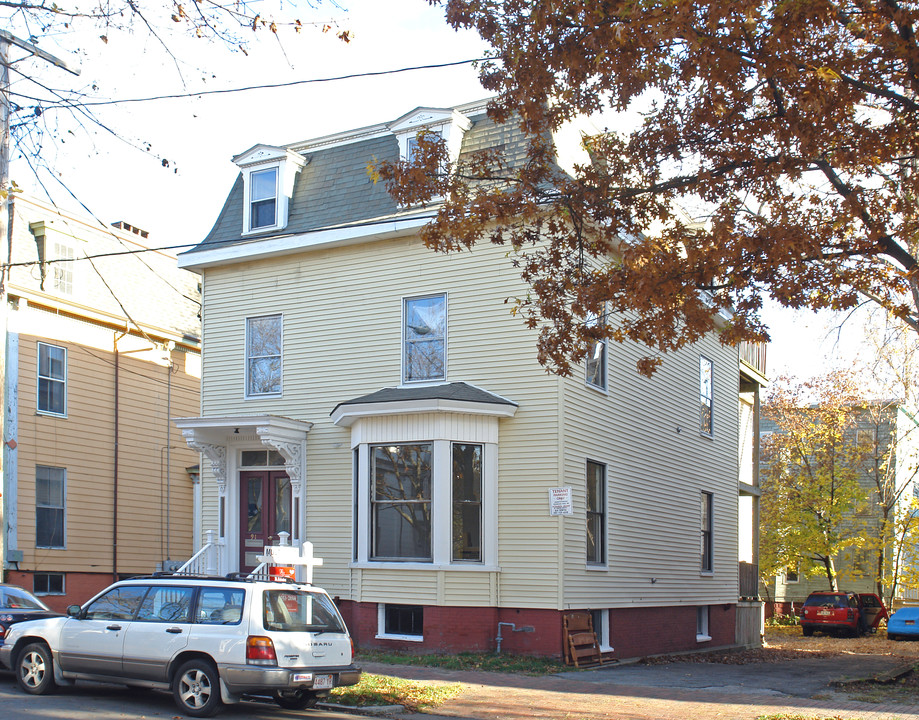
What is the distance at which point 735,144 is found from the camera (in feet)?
37.6

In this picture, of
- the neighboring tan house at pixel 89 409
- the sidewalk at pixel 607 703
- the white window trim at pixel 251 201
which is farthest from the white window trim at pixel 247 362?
the sidewalk at pixel 607 703

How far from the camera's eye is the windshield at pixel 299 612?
11.3 meters

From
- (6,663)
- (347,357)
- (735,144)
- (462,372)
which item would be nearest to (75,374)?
(347,357)

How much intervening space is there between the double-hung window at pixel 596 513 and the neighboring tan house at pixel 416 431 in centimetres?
5

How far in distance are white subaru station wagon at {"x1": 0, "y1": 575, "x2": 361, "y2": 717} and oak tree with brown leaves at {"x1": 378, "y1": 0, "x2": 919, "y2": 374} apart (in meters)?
4.43

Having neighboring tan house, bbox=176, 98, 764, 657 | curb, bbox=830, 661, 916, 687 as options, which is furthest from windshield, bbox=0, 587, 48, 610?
curb, bbox=830, 661, 916, 687

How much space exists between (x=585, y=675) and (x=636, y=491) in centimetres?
548

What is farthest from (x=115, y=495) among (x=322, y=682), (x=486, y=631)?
(x=322, y=682)

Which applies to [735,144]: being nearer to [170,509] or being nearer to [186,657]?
[186,657]

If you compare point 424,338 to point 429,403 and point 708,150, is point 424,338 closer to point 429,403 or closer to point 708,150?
point 429,403

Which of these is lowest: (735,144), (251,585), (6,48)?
(251,585)

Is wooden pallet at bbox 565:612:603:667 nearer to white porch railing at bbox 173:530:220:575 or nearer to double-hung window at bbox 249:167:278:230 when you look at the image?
white porch railing at bbox 173:530:220:575

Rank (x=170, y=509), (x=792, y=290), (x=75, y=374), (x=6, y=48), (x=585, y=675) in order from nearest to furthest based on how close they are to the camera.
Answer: (x=792, y=290), (x=6, y=48), (x=585, y=675), (x=75, y=374), (x=170, y=509)

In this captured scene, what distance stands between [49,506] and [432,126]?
13.2m
